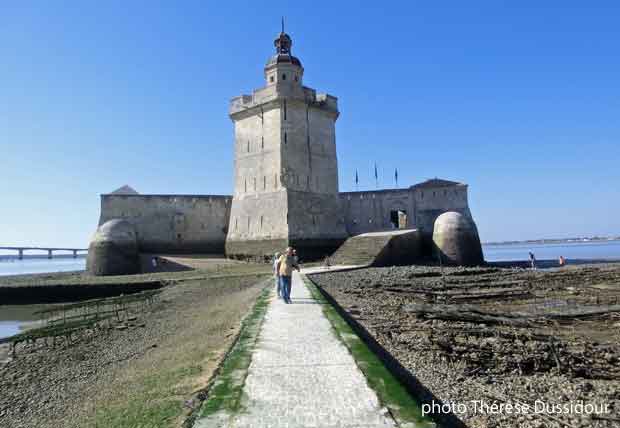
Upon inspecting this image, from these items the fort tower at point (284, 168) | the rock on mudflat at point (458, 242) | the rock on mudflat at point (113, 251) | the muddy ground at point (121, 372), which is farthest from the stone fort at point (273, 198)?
the muddy ground at point (121, 372)

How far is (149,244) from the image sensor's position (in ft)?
92.8

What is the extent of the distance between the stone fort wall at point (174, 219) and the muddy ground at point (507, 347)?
19.0 metres

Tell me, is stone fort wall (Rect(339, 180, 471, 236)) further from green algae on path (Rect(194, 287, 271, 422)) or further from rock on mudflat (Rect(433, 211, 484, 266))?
green algae on path (Rect(194, 287, 271, 422))

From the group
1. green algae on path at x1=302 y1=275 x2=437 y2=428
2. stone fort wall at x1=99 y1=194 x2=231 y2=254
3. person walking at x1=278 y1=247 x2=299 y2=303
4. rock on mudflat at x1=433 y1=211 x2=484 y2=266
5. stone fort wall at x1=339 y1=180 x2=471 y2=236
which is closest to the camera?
green algae on path at x1=302 y1=275 x2=437 y2=428

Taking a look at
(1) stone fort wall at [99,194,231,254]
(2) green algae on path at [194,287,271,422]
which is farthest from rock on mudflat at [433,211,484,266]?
(2) green algae on path at [194,287,271,422]

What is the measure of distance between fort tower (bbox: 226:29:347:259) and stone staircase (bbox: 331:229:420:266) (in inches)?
119

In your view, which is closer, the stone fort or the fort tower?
the fort tower

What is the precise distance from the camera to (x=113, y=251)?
24688 mm

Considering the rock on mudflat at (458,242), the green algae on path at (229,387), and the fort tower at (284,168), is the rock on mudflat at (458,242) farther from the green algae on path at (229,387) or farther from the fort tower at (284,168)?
the green algae on path at (229,387)

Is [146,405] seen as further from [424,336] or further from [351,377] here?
[424,336]

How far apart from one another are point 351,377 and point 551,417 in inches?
67.7

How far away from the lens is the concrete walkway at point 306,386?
2633mm

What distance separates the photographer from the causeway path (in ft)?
8.62

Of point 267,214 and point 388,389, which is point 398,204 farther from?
point 388,389
